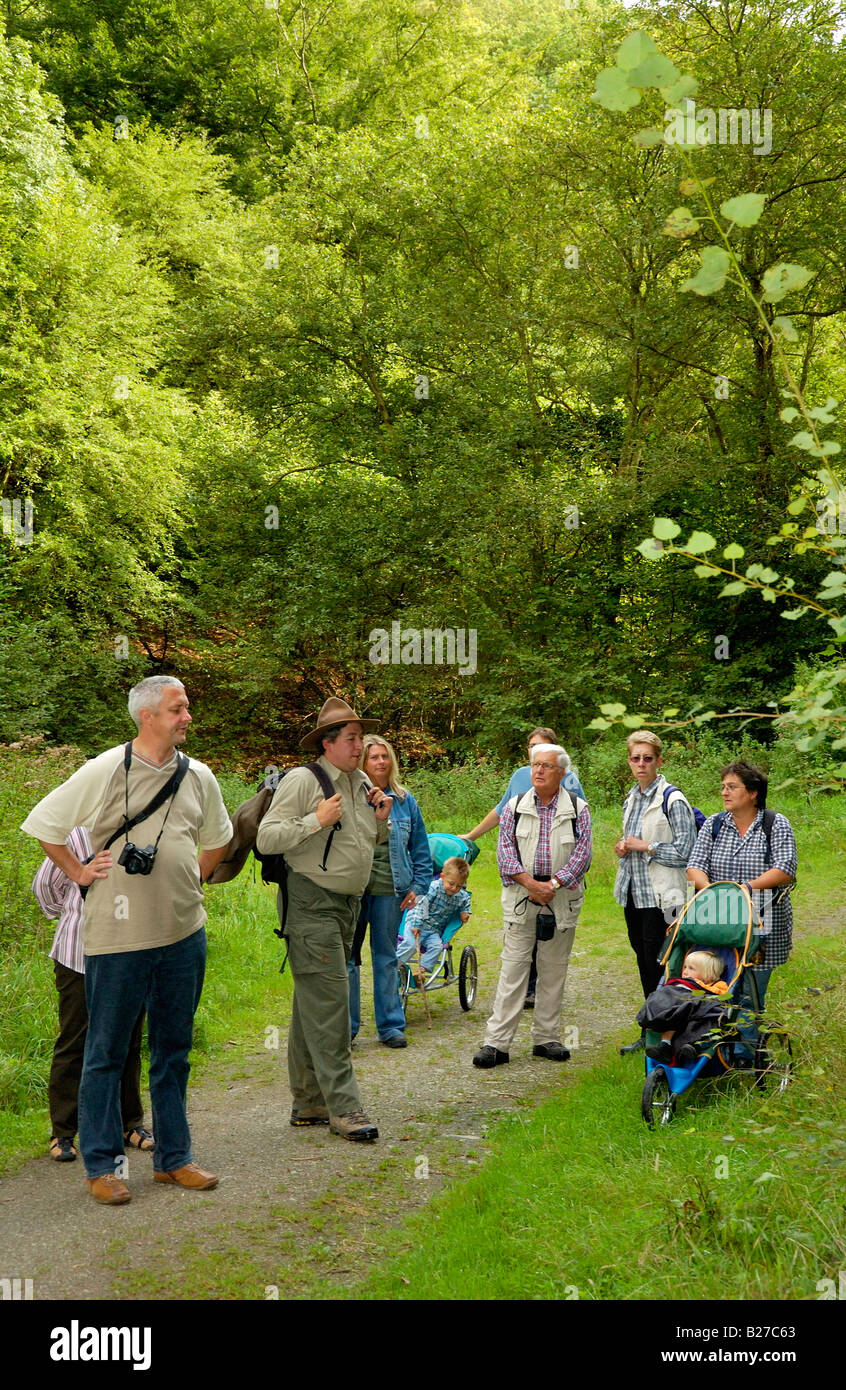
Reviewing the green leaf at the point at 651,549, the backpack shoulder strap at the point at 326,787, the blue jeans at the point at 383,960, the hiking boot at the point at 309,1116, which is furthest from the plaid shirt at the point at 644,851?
the green leaf at the point at 651,549

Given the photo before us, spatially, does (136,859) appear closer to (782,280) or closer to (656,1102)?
(656,1102)

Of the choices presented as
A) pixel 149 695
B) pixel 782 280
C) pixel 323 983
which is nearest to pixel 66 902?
pixel 149 695

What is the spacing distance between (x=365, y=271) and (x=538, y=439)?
5.29 metres

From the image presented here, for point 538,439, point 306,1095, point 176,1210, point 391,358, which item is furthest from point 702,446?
point 176,1210

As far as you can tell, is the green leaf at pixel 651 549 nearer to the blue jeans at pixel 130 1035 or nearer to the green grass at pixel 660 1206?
the green grass at pixel 660 1206

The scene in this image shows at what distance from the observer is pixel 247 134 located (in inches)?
1312

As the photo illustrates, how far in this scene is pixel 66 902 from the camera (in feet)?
17.9

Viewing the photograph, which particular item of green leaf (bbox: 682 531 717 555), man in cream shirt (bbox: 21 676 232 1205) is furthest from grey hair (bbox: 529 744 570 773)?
green leaf (bbox: 682 531 717 555)

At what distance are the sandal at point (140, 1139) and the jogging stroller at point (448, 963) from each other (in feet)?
9.16

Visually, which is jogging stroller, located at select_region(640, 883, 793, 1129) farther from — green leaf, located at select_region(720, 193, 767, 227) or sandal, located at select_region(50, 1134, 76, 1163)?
green leaf, located at select_region(720, 193, 767, 227)

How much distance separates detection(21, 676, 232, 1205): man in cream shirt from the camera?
16.0 ft

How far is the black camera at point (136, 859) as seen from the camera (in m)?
4.82

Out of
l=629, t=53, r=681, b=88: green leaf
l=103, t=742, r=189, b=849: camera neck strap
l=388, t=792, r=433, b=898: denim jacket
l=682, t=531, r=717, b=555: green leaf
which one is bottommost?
l=388, t=792, r=433, b=898: denim jacket

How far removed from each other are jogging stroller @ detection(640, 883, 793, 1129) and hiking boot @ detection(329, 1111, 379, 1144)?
1392 mm
